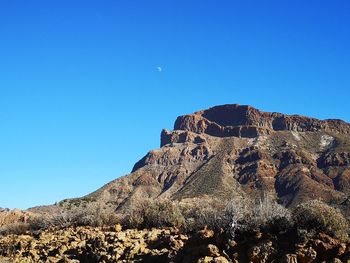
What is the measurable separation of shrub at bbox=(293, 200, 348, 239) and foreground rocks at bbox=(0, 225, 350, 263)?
679 millimetres

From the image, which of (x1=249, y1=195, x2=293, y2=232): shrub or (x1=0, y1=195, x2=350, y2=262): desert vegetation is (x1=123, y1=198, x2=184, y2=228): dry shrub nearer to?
(x1=0, y1=195, x2=350, y2=262): desert vegetation

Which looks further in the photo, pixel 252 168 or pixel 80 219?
pixel 252 168

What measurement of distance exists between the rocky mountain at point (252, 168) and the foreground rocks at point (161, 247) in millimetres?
72797

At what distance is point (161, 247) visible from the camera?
57.9ft

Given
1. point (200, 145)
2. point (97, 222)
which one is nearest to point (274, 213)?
point (97, 222)

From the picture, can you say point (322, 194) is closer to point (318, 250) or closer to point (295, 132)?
point (295, 132)

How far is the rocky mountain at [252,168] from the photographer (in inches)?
4481

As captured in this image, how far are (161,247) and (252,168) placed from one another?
120539mm

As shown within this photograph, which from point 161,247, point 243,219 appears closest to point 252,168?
point 161,247

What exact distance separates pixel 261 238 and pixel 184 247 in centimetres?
258

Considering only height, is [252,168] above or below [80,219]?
above

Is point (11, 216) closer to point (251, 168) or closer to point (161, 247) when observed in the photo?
point (161, 247)

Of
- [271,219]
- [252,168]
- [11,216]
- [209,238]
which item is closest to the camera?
[209,238]

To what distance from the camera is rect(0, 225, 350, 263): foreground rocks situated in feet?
45.1
